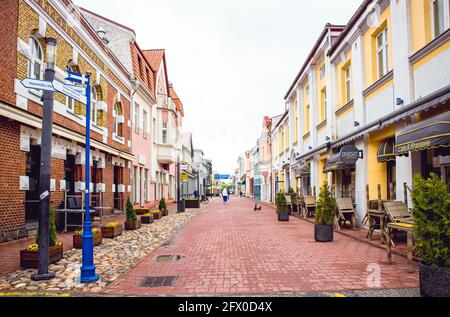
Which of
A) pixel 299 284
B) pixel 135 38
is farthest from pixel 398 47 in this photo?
pixel 135 38

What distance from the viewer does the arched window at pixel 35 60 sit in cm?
1070

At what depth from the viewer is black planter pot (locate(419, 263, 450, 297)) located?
4422mm

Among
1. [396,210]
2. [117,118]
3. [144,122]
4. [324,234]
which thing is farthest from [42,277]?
[144,122]

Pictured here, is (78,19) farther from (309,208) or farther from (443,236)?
(443,236)

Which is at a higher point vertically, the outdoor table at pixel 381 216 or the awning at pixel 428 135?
the awning at pixel 428 135

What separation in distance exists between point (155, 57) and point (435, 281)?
2860cm

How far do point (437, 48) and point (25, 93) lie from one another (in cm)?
1054

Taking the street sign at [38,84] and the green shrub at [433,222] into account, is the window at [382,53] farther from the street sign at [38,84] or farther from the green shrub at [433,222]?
the street sign at [38,84]

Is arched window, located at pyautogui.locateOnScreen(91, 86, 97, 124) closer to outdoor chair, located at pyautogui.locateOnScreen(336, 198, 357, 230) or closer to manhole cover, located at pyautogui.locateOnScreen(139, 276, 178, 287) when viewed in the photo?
outdoor chair, located at pyautogui.locateOnScreen(336, 198, 357, 230)

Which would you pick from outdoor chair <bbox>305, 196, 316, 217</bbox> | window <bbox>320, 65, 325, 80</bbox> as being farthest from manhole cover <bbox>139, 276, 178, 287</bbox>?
window <bbox>320, 65, 325, 80</bbox>

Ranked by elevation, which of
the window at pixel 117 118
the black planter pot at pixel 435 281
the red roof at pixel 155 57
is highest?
the red roof at pixel 155 57

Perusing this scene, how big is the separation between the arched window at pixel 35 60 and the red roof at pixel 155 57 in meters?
17.6

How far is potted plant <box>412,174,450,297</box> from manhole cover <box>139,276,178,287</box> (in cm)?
367

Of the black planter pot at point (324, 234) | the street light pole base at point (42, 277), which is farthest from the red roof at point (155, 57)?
the street light pole base at point (42, 277)
